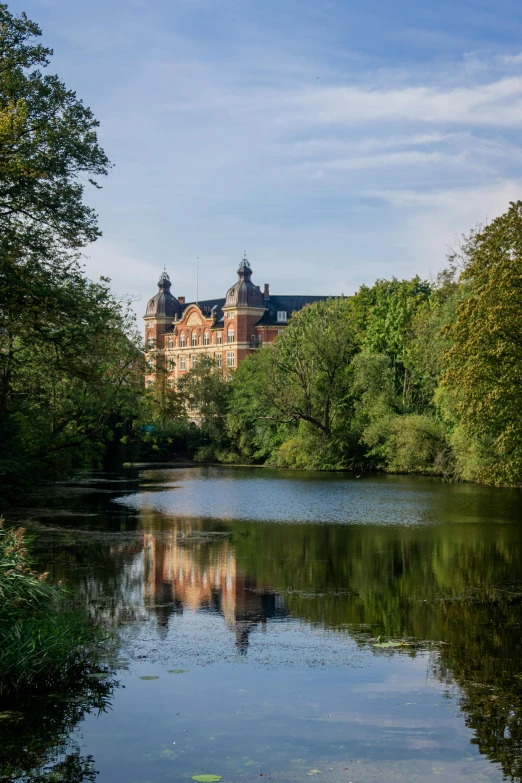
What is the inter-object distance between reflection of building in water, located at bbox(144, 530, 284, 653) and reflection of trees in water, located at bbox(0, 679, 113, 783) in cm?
232

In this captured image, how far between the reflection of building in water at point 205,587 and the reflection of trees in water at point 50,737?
2.32 m

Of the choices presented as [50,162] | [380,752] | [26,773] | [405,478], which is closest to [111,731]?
[26,773]

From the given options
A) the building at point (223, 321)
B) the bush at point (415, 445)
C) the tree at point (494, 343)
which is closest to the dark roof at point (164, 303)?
the building at point (223, 321)

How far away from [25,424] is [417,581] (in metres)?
20.7

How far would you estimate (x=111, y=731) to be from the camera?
7.37 metres

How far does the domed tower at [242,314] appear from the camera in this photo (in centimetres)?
10769

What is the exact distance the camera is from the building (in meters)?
108

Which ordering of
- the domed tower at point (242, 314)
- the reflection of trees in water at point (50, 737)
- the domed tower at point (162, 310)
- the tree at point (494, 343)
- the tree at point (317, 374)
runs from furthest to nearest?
1. the domed tower at point (162, 310)
2. the domed tower at point (242, 314)
3. the tree at point (317, 374)
4. the tree at point (494, 343)
5. the reflection of trees in water at point (50, 737)

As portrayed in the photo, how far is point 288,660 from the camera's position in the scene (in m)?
9.52

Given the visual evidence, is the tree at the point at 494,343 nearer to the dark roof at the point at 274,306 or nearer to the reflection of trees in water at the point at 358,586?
the reflection of trees in water at the point at 358,586

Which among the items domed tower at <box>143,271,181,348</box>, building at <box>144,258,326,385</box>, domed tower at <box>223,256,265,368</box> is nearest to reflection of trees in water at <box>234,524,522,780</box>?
building at <box>144,258,326,385</box>

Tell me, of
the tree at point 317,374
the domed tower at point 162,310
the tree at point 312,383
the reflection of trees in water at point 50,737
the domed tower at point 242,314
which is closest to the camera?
the reflection of trees in water at point 50,737

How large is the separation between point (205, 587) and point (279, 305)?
98439 millimetres

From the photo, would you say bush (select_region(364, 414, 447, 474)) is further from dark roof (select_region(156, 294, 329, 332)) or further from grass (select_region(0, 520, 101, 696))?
dark roof (select_region(156, 294, 329, 332))
